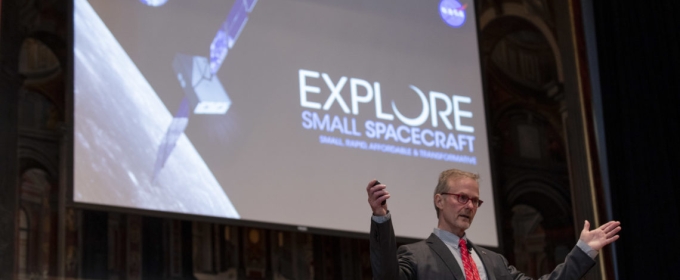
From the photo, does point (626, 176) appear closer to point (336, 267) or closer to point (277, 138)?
point (336, 267)

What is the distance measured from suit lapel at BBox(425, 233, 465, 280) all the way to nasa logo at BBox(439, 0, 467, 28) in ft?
13.5

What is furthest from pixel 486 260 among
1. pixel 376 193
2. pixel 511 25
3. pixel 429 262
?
pixel 511 25

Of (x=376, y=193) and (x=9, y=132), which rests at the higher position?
(x=9, y=132)

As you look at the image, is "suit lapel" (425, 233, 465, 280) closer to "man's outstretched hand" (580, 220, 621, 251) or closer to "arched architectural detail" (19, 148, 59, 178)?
"man's outstretched hand" (580, 220, 621, 251)

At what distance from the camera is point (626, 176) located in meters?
7.21

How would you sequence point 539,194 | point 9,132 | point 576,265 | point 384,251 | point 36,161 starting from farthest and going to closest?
point 539,194 < point 36,161 < point 9,132 < point 576,265 < point 384,251

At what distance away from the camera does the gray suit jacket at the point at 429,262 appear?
295 centimetres

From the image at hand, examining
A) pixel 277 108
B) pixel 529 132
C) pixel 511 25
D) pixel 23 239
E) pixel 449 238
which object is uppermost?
pixel 511 25

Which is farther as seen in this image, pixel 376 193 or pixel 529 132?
pixel 529 132

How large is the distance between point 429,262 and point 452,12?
14.1 ft

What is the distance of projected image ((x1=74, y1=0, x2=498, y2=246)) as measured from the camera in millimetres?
5695

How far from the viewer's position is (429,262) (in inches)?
126

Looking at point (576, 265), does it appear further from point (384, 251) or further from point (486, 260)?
point (384, 251)

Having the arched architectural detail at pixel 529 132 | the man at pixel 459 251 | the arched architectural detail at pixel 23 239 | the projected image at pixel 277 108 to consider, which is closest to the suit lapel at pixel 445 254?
the man at pixel 459 251
